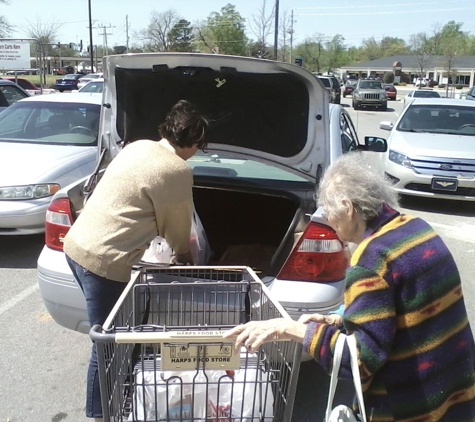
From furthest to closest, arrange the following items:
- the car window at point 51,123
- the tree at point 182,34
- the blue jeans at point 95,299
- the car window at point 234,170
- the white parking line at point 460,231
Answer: the tree at point 182,34 < the car window at point 51,123 < the white parking line at point 460,231 < the car window at point 234,170 < the blue jeans at point 95,299

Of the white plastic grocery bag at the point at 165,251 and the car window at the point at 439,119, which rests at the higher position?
the car window at the point at 439,119

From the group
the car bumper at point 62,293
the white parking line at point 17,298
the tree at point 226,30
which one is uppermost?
the tree at point 226,30

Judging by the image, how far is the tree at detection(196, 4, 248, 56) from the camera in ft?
156

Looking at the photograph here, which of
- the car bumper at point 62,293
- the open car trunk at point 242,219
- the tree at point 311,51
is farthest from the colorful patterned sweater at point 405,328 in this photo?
the tree at point 311,51

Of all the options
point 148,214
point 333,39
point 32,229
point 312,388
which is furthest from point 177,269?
point 333,39

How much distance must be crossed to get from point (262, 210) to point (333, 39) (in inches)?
4465

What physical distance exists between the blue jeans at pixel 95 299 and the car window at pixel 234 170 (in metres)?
1.91

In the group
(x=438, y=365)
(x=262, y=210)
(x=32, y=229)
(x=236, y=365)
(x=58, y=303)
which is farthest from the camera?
(x=32, y=229)

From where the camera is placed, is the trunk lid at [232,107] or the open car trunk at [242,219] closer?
the trunk lid at [232,107]

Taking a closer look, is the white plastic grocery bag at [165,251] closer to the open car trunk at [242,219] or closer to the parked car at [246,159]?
the parked car at [246,159]

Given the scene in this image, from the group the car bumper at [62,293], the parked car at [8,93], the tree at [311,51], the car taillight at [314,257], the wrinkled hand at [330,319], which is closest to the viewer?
the wrinkled hand at [330,319]

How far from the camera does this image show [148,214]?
257cm

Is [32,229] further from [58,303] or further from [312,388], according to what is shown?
[312,388]

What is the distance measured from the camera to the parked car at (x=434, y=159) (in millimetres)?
8375
